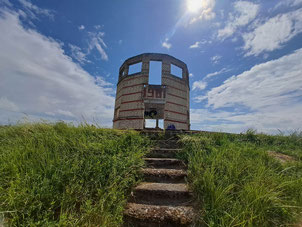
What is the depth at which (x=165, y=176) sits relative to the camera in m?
2.38

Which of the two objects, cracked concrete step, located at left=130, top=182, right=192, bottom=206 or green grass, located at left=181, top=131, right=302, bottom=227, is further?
cracked concrete step, located at left=130, top=182, right=192, bottom=206

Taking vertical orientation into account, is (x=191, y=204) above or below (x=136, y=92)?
below

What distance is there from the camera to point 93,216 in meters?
1.45

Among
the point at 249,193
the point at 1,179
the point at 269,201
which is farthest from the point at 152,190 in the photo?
the point at 1,179

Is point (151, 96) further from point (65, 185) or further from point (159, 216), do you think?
point (159, 216)

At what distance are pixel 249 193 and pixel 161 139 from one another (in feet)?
8.72

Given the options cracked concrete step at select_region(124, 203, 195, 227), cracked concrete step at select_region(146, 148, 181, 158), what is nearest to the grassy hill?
cracked concrete step at select_region(124, 203, 195, 227)

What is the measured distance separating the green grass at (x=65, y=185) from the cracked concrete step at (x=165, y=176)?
0.21 meters

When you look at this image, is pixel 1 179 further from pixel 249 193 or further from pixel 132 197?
pixel 249 193

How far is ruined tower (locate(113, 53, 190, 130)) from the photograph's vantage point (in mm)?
10906

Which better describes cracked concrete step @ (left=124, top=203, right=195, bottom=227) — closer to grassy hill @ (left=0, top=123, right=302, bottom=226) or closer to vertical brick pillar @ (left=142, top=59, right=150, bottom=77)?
grassy hill @ (left=0, top=123, right=302, bottom=226)

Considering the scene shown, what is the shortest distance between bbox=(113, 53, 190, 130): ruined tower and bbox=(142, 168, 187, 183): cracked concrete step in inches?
316

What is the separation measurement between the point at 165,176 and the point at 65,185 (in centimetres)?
154

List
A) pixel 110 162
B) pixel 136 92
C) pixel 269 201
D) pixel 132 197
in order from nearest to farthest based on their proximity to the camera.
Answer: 1. pixel 269 201
2. pixel 132 197
3. pixel 110 162
4. pixel 136 92
